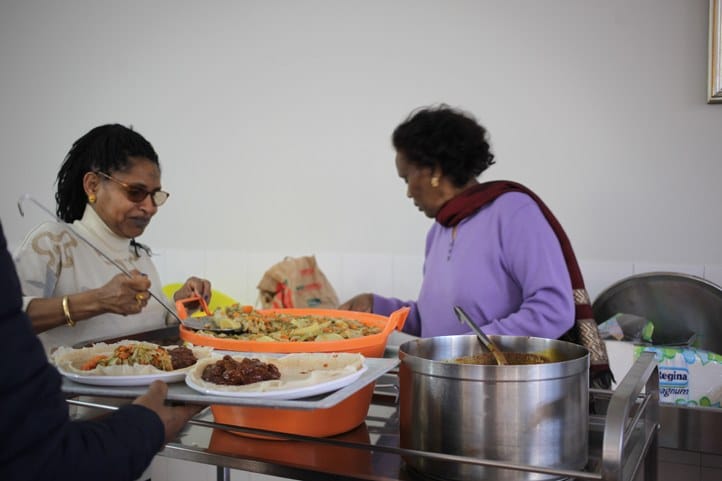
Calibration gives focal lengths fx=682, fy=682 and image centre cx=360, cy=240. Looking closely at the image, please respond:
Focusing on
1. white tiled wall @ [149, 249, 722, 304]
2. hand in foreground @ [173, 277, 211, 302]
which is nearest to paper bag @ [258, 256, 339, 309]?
white tiled wall @ [149, 249, 722, 304]

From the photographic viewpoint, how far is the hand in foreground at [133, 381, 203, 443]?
1.07m

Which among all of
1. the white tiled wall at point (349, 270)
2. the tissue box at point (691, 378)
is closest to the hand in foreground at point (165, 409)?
the tissue box at point (691, 378)

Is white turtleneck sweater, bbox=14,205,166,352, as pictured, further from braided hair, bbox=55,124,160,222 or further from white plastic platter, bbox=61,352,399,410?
white plastic platter, bbox=61,352,399,410

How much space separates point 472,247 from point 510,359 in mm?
895

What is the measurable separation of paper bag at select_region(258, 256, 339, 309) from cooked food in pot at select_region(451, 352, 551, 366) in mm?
2023

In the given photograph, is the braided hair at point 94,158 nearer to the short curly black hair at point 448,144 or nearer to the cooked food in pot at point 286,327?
the cooked food in pot at point 286,327

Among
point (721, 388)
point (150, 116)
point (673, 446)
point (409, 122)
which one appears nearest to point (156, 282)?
point (409, 122)

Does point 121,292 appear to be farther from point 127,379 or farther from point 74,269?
point 127,379

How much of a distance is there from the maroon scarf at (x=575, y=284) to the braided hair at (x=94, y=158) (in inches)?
41.3

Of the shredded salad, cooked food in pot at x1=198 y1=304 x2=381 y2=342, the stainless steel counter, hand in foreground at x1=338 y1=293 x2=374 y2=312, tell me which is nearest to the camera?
the stainless steel counter

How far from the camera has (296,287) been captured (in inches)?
131

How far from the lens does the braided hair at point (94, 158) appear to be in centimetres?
212

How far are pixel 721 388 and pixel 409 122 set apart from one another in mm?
1443

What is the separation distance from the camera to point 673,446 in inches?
86.4
